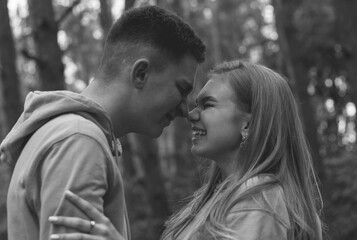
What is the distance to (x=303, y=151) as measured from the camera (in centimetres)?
376

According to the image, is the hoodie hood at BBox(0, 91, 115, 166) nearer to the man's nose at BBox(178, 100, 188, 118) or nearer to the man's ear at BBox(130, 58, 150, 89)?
the man's ear at BBox(130, 58, 150, 89)

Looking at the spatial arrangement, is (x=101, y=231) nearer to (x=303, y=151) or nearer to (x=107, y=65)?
(x=107, y=65)

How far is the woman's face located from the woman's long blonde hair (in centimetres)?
5

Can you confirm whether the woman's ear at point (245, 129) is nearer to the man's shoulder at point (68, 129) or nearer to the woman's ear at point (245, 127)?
the woman's ear at point (245, 127)

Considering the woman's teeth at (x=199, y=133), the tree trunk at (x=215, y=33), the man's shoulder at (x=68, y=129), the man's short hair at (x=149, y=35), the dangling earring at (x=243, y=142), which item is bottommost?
the tree trunk at (x=215, y=33)

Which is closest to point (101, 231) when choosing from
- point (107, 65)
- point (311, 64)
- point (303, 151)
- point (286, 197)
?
point (107, 65)

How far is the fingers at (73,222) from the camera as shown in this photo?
2232 mm

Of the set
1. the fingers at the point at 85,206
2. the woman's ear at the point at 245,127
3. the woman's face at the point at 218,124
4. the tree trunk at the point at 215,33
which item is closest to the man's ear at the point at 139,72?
the fingers at the point at 85,206

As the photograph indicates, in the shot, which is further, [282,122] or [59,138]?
[282,122]

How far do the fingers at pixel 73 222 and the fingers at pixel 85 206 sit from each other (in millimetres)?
33

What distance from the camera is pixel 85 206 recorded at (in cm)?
226

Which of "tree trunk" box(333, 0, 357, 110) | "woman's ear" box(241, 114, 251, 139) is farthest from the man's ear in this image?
"tree trunk" box(333, 0, 357, 110)

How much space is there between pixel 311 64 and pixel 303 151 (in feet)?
42.9

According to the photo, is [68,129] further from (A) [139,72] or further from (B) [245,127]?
(B) [245,127]
